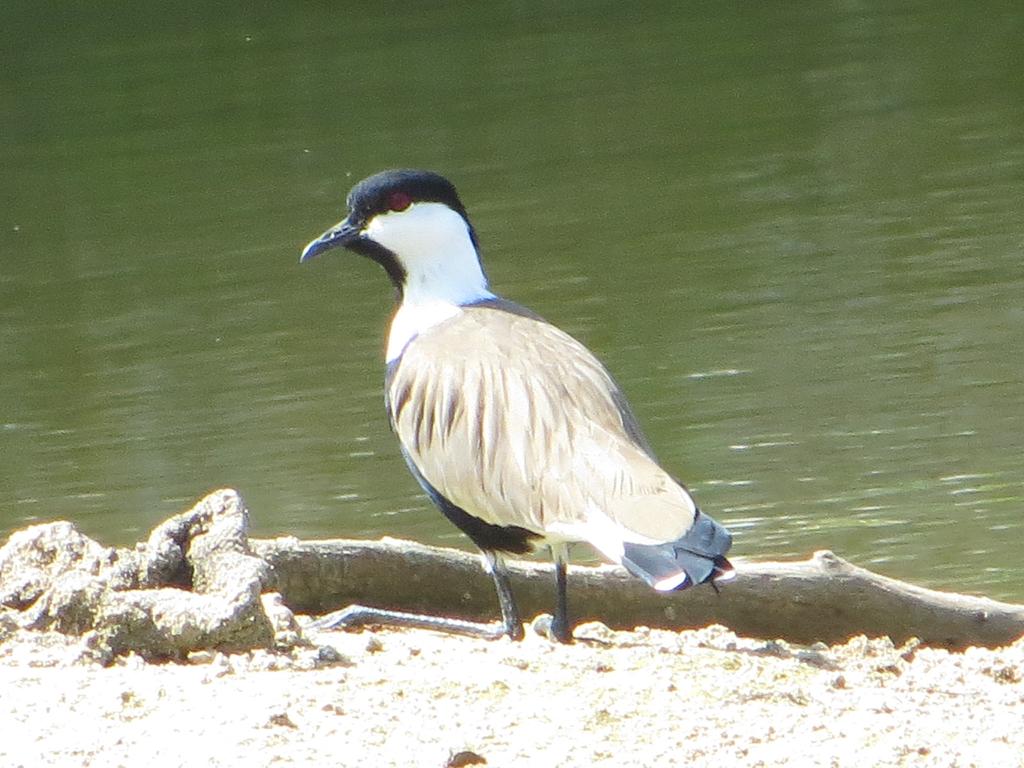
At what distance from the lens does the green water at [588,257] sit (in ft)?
32.4

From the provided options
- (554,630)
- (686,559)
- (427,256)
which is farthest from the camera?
(427,256)

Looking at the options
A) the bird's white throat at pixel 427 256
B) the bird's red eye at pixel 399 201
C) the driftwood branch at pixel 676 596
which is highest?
the bird's red eye at pixel 399 201

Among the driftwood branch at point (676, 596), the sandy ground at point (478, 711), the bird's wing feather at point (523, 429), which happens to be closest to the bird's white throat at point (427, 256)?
the bird's wing feather at point (523, 429)

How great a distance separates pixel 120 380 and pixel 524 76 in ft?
33.3

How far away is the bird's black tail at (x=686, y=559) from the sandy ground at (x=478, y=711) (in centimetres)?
23

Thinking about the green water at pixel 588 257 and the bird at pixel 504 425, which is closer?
the bird at pixel 504 425

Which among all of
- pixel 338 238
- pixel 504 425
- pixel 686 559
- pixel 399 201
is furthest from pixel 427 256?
pixel 686 559

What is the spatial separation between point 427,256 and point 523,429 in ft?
3.45

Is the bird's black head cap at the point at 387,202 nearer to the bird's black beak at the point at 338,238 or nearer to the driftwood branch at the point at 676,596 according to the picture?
the bird's black beak at the point at 338,238

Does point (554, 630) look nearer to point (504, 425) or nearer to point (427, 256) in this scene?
point (504, 425)

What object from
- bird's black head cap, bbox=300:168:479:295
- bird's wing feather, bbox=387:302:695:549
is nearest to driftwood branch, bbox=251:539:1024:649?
bird's wing feather, bbox=387:302:695:549

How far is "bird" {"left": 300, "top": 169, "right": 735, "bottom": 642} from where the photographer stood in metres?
5.93

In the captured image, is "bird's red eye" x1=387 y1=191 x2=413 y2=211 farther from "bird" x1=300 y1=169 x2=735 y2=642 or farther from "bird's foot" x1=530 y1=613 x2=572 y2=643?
"bird's foot" x1=530 y1=613 x2=572 y2=643

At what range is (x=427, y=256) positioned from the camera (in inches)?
293
